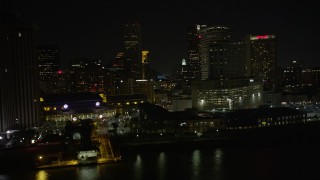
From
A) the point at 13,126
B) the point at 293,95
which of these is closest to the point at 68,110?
the point at 13,126

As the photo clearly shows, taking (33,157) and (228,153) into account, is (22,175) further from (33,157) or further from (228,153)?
(228,153)

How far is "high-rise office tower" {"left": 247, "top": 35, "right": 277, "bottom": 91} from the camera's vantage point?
1644 inches

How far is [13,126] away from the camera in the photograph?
54.4 feet

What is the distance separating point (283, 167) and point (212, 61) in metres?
21.3

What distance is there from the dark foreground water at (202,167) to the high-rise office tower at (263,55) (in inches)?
1072

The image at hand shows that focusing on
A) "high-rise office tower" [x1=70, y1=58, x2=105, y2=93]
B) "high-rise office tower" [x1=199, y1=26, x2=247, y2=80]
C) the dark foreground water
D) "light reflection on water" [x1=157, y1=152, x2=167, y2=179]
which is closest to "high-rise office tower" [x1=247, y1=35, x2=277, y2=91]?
"high-rise office tower" [x1=199, y1=26, x2=247, y2=80]

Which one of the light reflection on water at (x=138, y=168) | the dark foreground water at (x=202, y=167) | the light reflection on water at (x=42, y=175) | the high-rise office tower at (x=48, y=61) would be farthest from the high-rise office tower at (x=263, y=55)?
the light reflection on water at (x=42, y=175)

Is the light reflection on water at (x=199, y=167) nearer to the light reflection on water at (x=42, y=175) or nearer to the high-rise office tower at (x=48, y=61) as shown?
the light reflection on water at (x=42, y=175)

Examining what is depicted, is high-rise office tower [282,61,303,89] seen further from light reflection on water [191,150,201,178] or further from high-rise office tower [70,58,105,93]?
light reflection on water [191,150,201,178]

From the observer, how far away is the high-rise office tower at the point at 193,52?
1831 inches

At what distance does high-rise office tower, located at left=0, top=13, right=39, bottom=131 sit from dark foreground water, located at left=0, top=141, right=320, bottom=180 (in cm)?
452

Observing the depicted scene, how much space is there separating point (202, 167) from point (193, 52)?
3507 cm

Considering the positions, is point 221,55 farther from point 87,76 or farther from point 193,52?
point 193,52

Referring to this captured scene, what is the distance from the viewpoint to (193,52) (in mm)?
47000
